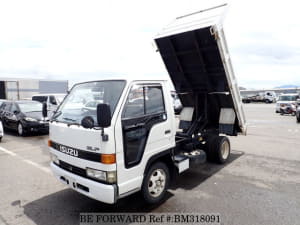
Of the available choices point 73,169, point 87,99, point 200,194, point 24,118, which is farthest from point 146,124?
point 24,118

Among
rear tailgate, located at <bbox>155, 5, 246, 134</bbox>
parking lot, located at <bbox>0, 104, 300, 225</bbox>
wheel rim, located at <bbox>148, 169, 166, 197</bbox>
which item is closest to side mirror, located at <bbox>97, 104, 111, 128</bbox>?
wheel rim, located at <bbox>148, 169, 166, 197</bbox>

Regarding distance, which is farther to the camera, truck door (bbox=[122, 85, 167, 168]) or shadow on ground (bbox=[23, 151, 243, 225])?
shadow on ground (bbox=[23, 151, 243, 225])

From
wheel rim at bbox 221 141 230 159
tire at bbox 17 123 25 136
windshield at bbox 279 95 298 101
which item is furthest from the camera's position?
windshield at bbox 279 95 298 101

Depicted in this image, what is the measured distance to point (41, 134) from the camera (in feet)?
32.5

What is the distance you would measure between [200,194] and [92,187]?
205 centimetres

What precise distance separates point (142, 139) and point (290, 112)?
1828 centimetres

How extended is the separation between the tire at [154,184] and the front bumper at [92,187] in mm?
665

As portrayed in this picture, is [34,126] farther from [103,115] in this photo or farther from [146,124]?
[103,115]

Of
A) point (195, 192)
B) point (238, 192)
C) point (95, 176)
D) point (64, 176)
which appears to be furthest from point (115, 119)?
point (238, 192)

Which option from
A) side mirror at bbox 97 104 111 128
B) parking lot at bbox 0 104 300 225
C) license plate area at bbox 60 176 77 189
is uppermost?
side mirror at bbox 97 104 111 128

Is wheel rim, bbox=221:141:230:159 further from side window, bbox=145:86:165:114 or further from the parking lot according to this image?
side window, bbox=145:86:165:114

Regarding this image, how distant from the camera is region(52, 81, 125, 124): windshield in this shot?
10.3 feet

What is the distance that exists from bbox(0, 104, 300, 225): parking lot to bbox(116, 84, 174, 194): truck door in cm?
82

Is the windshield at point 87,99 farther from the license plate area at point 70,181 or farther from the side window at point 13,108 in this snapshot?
the side window at point 13,108
